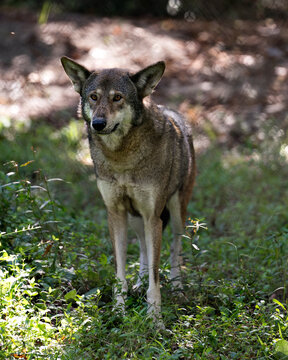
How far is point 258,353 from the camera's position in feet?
12.8

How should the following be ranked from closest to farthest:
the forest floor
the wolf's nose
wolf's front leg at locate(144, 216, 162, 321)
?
the forest floor < the wolf's nose < wolf's front leg at locate(144, 216, 162, 321)

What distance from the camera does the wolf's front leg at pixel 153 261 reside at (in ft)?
15.6

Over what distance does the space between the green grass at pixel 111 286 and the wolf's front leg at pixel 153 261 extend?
0.35 feet

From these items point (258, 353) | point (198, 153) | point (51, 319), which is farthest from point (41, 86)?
point (258, 353)

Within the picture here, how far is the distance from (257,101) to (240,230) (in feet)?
17.4

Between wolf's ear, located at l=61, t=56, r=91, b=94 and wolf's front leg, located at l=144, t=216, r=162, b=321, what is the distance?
1430mm

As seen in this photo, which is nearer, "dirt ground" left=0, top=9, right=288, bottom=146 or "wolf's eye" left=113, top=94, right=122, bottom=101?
"wolf's eye" left=113, top=94, right=122, bottom=101

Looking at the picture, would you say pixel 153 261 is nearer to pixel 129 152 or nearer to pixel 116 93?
pixel 129 152

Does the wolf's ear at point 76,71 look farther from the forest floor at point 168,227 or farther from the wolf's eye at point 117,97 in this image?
the forest floor at point 168,227

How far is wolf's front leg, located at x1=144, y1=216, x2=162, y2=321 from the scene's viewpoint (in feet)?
15.6

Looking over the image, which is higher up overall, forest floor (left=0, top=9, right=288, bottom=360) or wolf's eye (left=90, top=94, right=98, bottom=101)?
wolf's eye (left=90, top=94, right=98, bottom=101)

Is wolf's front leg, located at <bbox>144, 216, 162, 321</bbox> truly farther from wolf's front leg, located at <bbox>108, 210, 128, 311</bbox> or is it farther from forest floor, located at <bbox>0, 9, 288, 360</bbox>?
wolf's front leg, located at <bbox>108, 210, 128, 311</bbox>

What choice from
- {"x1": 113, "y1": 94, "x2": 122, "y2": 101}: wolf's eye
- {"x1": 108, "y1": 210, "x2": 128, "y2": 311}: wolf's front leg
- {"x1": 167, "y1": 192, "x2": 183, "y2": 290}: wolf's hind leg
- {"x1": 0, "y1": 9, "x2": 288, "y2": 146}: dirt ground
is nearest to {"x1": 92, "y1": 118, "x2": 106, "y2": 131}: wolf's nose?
{"x1": 113, "y1": 94, "x2": 122, "y2": 101}: wolf's eye

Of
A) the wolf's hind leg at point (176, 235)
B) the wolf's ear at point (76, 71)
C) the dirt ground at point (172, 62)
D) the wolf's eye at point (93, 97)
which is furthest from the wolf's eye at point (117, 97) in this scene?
the dirt ground at point (172, 62)
